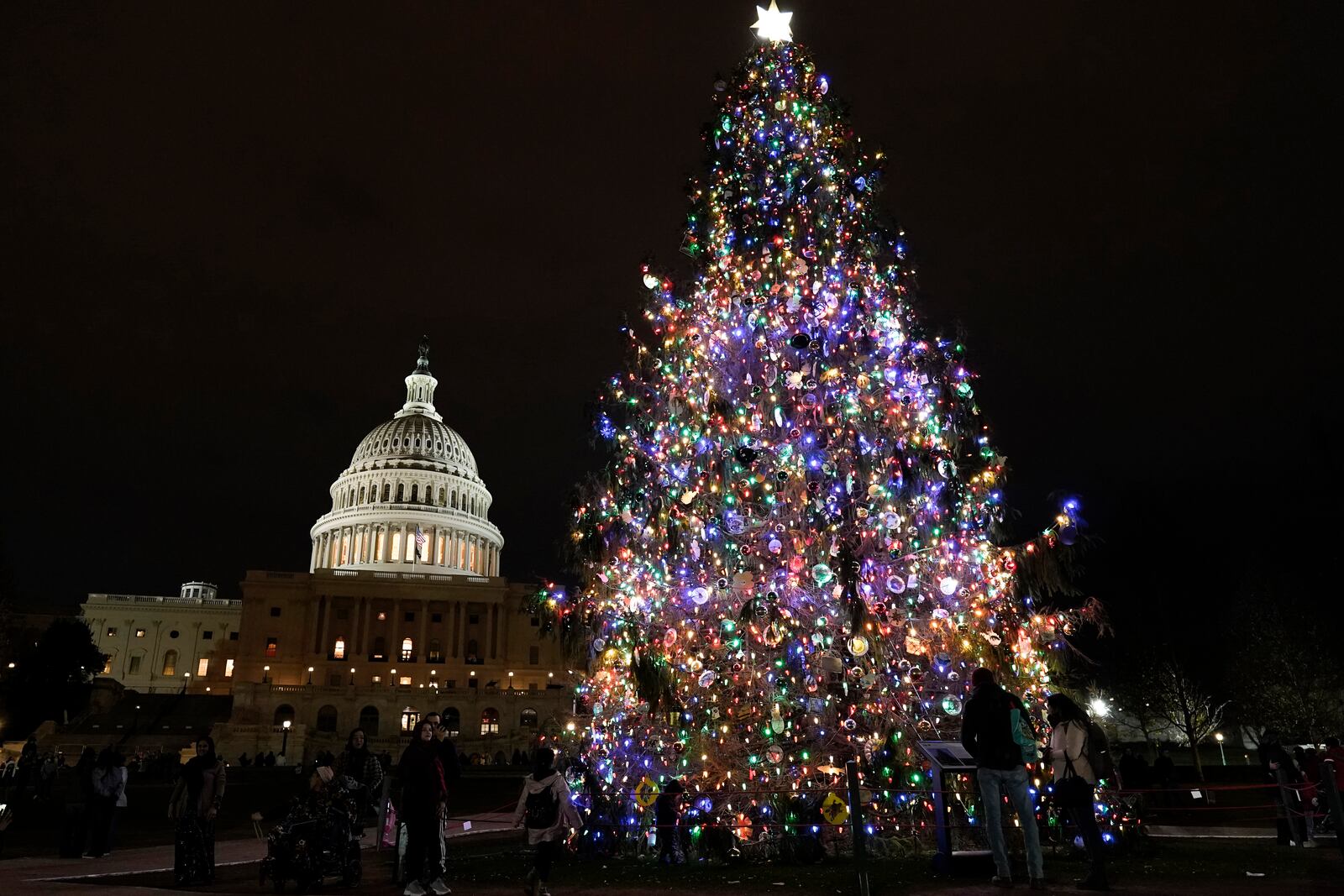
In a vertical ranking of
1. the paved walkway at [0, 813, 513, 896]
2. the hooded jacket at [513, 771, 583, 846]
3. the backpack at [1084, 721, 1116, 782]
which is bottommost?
the paved walkway at [0, 813, 513, 896]

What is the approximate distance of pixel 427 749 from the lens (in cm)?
1021

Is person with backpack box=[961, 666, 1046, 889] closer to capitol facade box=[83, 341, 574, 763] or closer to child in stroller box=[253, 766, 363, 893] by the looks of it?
child in stroller box=[253, 766, 363, 893]

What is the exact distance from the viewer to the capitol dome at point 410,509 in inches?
4124

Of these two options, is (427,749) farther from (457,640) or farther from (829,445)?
(457,640)

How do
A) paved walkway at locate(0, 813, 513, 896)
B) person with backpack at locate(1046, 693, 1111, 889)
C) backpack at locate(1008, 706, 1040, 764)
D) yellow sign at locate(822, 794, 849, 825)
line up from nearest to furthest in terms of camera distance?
person with backpack at locate(1046, 693, 1111, 889) < backpack at locate(1008, 706, 1040, 764) < paved walkway at locate(0, 813, 513, 896) < yellow sign at locate(822, 794, 849, 825)

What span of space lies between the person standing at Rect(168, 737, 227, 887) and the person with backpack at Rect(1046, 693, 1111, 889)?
385 inches

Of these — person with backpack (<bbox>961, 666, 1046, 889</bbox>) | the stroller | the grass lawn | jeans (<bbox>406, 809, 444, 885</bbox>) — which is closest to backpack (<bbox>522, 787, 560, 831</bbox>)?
the grass lawn

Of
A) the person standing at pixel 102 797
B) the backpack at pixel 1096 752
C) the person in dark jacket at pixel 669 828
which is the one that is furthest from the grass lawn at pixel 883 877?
the person standing at pixel 102 797

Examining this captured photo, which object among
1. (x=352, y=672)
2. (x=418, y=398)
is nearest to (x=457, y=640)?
(x=352, y=672)

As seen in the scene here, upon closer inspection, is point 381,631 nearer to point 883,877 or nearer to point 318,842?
point 318,842

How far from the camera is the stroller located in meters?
10.5

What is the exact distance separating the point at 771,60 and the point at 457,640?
258ft

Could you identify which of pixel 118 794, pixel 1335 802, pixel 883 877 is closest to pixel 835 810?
pixel 883 877

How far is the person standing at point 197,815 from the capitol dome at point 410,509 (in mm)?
93493
